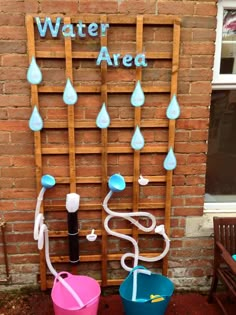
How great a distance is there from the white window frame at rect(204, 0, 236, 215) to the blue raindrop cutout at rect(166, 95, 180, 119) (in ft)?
1.15

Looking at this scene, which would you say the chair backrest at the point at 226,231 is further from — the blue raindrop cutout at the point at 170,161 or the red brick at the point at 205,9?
the red brick at the point at 205,9

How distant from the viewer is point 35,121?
2.29 metres

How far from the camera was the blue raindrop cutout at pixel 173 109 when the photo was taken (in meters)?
2.33

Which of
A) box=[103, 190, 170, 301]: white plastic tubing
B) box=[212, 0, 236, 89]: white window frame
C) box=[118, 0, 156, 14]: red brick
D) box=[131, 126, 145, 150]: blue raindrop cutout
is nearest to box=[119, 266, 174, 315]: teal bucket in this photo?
box=[103, 190, 170, 301]: white plastic tubing

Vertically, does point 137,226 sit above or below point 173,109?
below

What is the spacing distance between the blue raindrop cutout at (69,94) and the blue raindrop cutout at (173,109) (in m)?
0.64

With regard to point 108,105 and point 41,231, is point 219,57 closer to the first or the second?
point 108,105

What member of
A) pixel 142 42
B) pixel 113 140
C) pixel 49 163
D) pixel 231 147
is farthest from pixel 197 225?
pixel 142 42

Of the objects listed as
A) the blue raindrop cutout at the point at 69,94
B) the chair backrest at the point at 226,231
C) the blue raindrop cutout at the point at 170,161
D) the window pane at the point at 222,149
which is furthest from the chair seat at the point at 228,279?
the blue raindrop cutout at the point at 69,94

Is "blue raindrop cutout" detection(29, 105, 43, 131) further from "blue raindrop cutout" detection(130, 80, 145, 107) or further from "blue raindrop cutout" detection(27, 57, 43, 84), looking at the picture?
"blue raindrop cutout" detection(130, 80, 145, 107)

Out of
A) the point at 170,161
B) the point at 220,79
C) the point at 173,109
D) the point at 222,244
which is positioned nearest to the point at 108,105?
the point at 173,109

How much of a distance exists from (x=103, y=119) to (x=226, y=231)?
1229 millimetres

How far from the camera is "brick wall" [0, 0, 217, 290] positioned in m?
2.22

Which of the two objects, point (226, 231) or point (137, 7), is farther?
point (226, 231)
